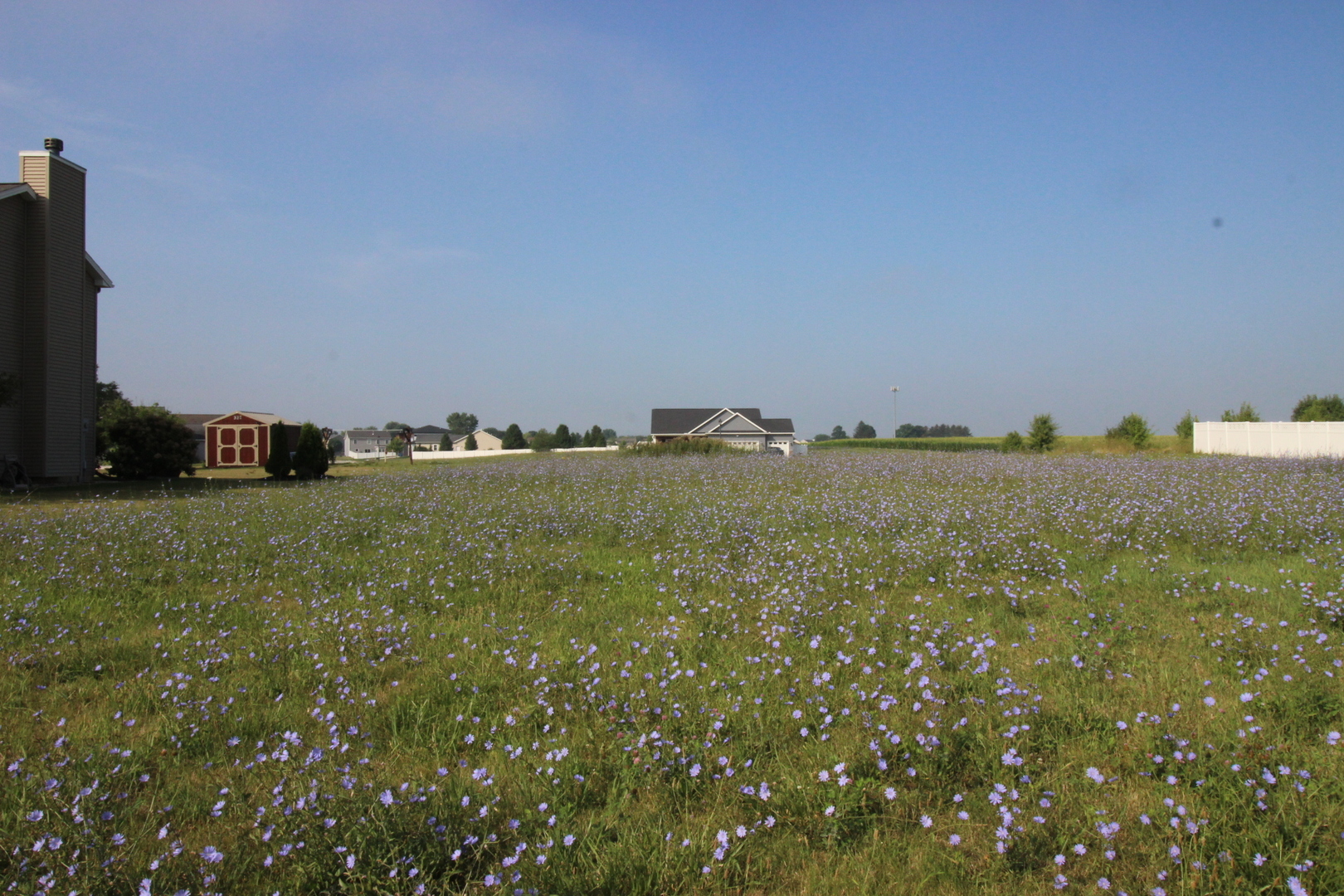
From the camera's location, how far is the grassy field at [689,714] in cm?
291

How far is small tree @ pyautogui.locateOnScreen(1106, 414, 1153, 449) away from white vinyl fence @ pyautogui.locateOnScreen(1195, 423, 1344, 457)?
571cm

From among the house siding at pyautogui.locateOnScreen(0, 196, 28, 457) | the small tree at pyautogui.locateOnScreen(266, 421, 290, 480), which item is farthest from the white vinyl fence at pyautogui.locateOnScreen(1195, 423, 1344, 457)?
the house siding at pyautogui.locateOnScreen(0, 196, 28, 457)

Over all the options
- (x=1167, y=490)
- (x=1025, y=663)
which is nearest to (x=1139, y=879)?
(x=1025, y=663)

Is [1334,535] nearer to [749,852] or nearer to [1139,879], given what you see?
Answer: [1139,879]

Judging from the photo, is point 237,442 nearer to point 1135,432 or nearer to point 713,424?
point 713,424

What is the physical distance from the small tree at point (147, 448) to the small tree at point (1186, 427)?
5017 cm

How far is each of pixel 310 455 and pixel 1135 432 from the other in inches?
1817

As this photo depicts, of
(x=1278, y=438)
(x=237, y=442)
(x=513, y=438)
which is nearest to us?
(x=1278, y=438)

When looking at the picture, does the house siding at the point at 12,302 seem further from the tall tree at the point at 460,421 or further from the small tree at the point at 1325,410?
the tall tree at the point at 460,421

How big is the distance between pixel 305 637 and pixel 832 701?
160 inches

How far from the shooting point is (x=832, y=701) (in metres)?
4.32

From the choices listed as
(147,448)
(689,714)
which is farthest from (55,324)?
(689,714)

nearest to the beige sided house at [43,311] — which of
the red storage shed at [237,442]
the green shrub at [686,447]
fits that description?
the green shrub at [686,447]

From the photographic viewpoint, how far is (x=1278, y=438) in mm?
36938
